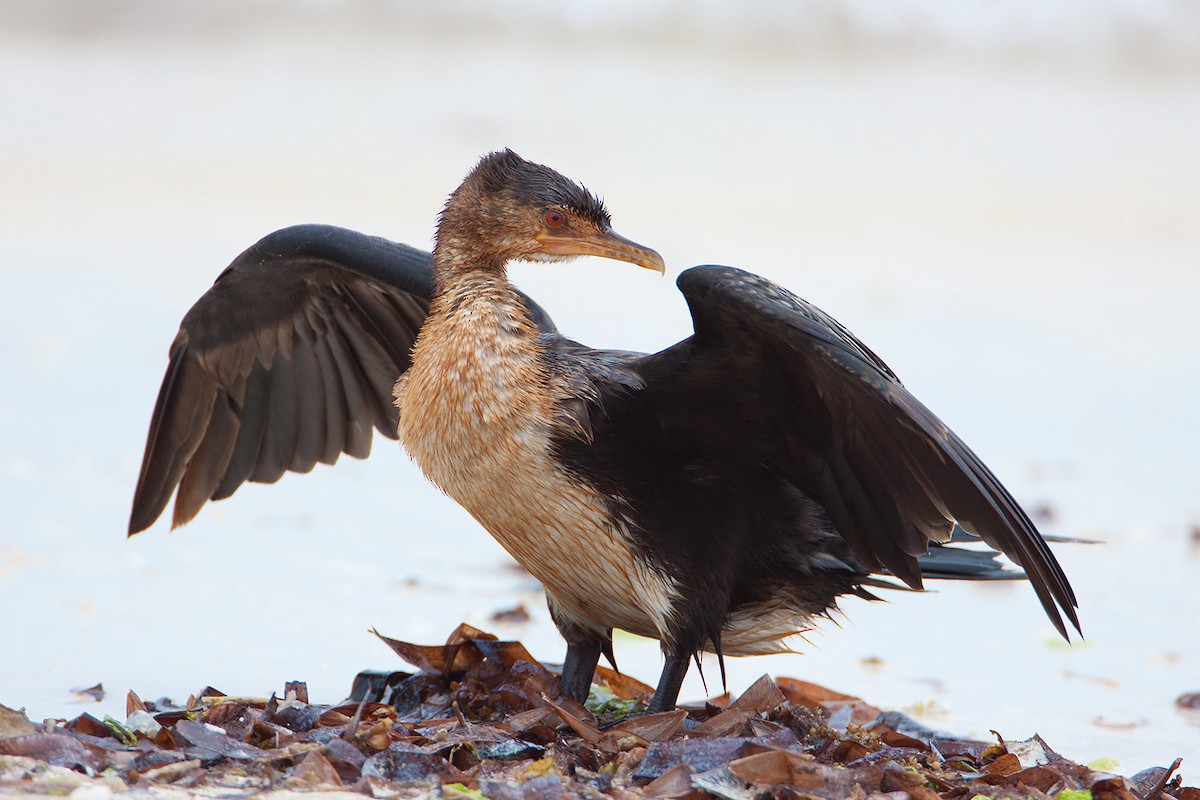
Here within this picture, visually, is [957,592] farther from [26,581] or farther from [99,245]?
[99,245]

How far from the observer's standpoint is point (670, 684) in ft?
18.0

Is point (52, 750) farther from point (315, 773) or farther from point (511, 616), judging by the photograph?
point (511, 616)

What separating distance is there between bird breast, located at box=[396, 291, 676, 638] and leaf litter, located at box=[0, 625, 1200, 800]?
0.46 metres

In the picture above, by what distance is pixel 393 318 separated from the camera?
6.95 m

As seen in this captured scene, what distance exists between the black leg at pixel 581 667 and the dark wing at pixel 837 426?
3.32 ft

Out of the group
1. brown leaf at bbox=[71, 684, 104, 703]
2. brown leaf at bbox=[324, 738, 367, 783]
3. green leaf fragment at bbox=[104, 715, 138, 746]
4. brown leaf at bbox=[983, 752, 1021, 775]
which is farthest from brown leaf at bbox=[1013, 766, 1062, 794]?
brown leaf at bbox=[71, 684, 104, 703]

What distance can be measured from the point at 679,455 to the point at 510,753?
1.21 metres

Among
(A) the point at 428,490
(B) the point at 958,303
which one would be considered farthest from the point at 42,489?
(B) the point at 958,303

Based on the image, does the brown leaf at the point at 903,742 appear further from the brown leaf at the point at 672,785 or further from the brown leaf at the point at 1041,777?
the brown leaf at the point at 672,785

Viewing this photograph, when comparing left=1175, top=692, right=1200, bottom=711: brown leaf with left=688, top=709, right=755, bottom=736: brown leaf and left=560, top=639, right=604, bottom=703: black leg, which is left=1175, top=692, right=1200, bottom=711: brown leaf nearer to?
left=688, top=709, right=755, bottom=736: brown leaf

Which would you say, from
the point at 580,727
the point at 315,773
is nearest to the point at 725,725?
the point at 580,727

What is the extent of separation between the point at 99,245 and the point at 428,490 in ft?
20.7

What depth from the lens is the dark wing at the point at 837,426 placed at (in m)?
4.77

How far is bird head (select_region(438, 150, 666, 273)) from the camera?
5660 millimetres
